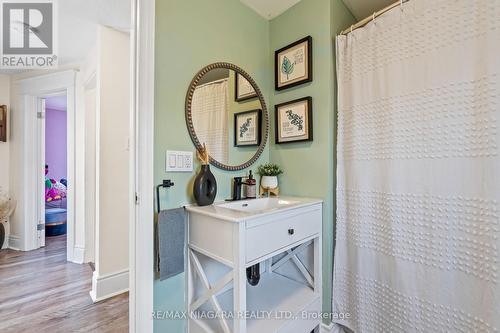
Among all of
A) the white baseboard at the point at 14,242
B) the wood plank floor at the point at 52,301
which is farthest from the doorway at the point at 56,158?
the wood plank floor at the point at 52,301

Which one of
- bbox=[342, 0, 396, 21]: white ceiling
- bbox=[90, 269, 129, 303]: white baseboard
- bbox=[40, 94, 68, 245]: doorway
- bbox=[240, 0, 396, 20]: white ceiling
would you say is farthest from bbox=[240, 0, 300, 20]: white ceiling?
bbox=[40, 94, 68, 245]: doorway

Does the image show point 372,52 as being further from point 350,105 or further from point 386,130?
point 386,130

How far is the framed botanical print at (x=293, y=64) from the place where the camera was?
1.53m

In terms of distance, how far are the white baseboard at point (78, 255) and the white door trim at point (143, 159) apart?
6.50ft

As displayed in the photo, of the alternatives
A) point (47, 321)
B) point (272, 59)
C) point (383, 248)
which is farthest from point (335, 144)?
point (47, 321)

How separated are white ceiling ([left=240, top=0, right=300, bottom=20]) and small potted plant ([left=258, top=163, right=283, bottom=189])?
3.69 ft

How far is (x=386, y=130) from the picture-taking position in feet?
4.17

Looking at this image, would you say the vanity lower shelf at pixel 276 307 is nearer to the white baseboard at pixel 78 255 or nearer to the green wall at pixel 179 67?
the green wall at pixel 179 67

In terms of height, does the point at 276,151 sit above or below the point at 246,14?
below

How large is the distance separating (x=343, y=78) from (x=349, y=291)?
4.28ft

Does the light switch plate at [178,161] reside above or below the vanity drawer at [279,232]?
above

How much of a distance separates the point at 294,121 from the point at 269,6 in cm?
84

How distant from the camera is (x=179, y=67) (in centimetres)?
125

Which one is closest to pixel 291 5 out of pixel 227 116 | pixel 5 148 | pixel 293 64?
pixel 293 64
